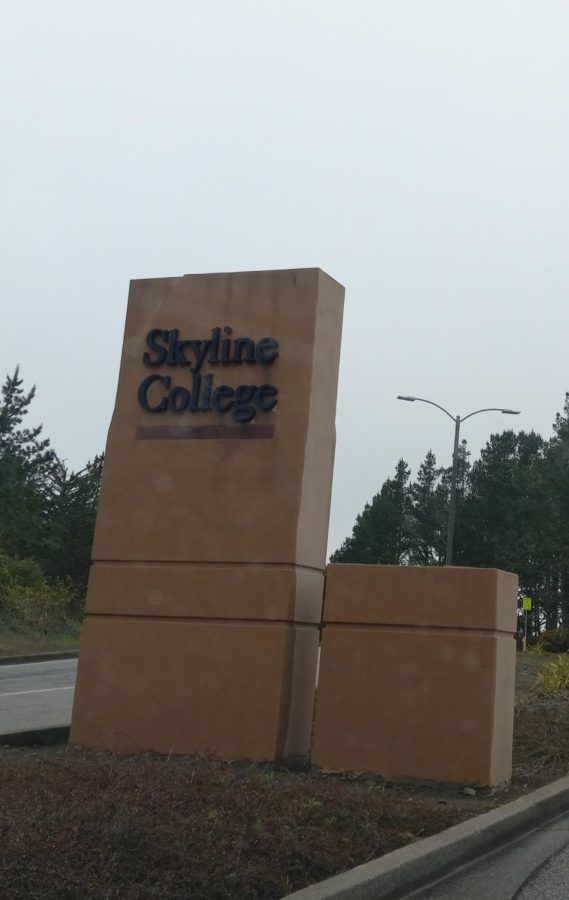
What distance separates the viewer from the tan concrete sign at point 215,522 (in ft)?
31.1

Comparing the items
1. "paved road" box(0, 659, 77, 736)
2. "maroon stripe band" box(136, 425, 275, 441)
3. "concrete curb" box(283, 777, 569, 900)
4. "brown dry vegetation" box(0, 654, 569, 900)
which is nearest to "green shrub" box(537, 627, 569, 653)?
"paved road" box(0, 659, 77, 736)

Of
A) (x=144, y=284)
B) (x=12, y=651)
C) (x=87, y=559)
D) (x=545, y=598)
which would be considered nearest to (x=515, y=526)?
(x=545, y=598)

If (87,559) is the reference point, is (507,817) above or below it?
below

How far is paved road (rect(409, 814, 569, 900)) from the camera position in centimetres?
580

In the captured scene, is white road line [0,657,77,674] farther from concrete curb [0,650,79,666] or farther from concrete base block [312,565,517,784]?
concrete base block [312,565,517,784]

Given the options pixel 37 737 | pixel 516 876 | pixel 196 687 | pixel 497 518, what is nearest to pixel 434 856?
pixel 516 876

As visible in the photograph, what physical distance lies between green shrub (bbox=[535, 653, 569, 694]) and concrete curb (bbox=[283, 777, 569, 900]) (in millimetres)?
7085

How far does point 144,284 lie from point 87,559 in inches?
1510

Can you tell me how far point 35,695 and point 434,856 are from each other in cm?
1221

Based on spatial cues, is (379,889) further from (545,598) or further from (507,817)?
(545,598)

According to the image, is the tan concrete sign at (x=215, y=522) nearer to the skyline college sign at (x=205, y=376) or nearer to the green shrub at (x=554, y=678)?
the skyline college sign at (x=205, y=376)

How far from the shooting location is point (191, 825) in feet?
18.9

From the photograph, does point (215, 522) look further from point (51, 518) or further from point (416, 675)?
point (51, 518)

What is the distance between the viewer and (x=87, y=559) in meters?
47.8
